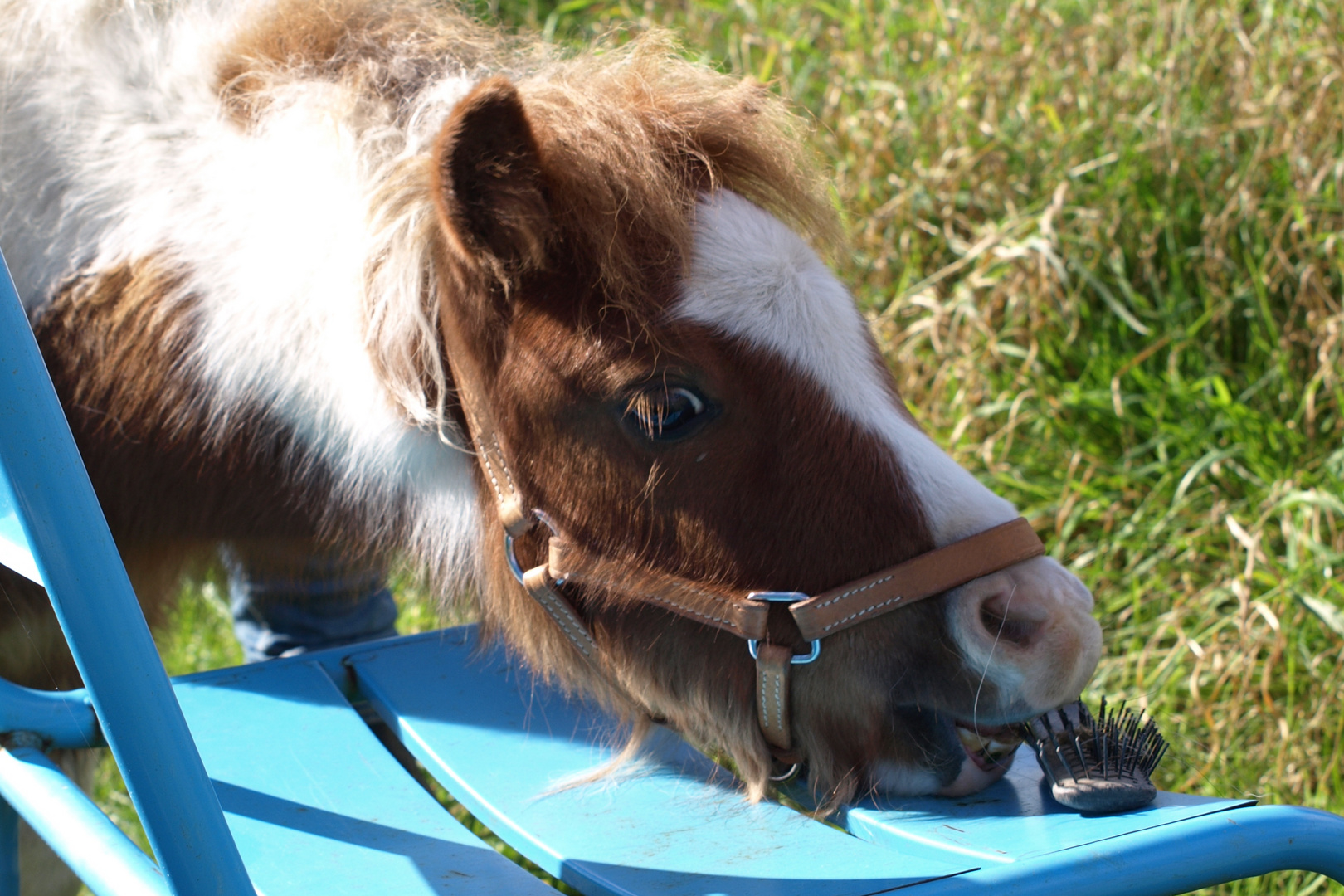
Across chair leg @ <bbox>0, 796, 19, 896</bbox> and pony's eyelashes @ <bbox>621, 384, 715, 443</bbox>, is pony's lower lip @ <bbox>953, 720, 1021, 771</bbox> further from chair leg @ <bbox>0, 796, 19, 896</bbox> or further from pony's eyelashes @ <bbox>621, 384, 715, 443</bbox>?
chair leg @ <bbox>0, 796, 19, 896</bbox>

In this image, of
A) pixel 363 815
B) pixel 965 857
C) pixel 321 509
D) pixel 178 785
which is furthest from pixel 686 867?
pixel 321 509

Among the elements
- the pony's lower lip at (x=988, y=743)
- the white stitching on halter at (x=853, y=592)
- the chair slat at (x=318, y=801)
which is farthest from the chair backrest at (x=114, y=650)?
the pony's lower lip at (x=988, y=743)

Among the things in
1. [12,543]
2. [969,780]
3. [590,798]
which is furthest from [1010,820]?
[12,543]

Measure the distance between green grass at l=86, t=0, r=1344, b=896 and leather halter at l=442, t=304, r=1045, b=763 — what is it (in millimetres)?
1157

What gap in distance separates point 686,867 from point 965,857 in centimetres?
32

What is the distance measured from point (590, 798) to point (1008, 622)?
24.4 inches

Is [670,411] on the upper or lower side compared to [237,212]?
lower

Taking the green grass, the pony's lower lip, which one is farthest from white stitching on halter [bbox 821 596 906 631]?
the green grass

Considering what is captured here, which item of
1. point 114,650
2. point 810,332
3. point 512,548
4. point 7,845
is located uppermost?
point 810,332

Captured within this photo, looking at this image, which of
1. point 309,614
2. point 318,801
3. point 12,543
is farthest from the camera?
point 309,614

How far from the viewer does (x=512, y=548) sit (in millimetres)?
1413

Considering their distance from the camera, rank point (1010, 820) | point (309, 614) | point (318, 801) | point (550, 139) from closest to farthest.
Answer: point (1010, 820), point (550, 139), point (318, 801), point (309, 614)

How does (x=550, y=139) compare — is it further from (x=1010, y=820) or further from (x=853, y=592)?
(x=1010, y=820)

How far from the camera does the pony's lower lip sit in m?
1.28
